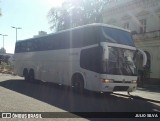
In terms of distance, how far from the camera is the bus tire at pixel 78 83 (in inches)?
711

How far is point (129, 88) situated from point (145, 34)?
20170mm

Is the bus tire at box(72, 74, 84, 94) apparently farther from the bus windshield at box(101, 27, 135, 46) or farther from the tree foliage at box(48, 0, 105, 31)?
the tree foliage at box(48, 0, 105, 31)

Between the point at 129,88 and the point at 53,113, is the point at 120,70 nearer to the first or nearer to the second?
the point at 129,88

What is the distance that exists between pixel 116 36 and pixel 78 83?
3.42 meters

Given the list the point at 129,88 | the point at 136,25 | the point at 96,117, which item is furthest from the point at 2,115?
the point at 136,25

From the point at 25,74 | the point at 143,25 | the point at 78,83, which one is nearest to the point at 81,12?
the point at 143,25

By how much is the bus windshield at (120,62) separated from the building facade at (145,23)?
1803 cm

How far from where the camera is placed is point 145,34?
36344 mm

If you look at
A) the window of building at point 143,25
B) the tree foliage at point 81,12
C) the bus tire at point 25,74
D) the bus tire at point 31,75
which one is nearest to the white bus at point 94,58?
the bus tire at point 31,75

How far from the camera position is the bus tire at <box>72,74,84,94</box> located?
18.0 m

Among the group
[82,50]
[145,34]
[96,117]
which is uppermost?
[145,34]

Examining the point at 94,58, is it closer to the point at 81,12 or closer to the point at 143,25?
the point at 143,25

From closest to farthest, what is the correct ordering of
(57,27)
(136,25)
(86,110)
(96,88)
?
(86,110)
(96,88)
(136,25)
(57,27)

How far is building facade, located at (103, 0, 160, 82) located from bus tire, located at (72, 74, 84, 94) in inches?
701
